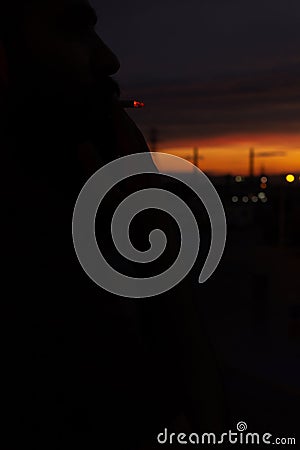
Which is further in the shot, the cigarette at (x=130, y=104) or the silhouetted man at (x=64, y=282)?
the cigarette at (x=130, y=104)

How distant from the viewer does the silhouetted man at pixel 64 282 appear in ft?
4.72

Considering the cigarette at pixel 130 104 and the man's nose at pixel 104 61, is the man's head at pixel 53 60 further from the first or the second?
the cigarette at pixel 130 104

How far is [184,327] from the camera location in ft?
4.75

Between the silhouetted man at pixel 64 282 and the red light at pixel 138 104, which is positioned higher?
the red light at pixel 138 104

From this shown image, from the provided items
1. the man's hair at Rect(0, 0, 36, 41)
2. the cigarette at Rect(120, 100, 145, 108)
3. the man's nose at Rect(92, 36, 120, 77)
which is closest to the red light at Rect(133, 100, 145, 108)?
the cigarette at Rect(120, 100, 145, 108)

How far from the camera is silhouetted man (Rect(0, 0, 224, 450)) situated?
144 cm

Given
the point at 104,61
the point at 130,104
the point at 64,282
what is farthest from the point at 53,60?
the point at 64,282

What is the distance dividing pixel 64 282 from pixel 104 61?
515mm

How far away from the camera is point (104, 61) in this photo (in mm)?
1452

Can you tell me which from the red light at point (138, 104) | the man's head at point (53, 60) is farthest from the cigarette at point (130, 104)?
the man's head at point (53, 60)

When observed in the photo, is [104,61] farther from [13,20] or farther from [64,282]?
[64,282]

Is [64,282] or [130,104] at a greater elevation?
[130,104]

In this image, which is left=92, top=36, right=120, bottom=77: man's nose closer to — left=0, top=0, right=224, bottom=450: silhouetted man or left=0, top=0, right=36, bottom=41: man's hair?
left=0, top=0, right=224, bottom=450: silhouetted man

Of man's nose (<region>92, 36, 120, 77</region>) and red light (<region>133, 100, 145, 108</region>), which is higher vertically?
red light (<region>133, 100, 145, 108</region>)
